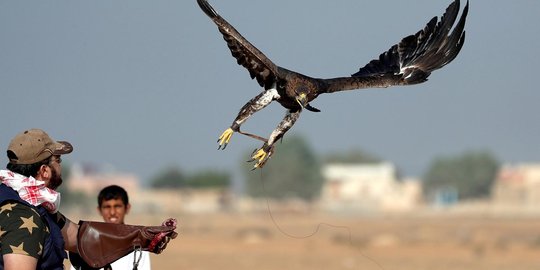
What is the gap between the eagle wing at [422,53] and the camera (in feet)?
26.7

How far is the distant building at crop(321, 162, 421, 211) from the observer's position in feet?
364

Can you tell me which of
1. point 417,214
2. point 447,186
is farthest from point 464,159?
point 417,214

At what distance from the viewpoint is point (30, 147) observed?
509cm

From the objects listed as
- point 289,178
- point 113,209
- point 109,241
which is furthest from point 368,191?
point 109,241

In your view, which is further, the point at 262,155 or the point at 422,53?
the point at 422,53

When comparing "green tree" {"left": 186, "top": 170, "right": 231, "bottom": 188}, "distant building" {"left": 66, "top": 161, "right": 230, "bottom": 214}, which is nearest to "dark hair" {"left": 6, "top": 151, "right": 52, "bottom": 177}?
"distant building" {"left": 66, "top": 161, "right": 230, "bottom": 214}

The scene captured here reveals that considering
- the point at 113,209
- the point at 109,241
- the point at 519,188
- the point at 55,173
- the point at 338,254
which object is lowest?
the point at 109,241

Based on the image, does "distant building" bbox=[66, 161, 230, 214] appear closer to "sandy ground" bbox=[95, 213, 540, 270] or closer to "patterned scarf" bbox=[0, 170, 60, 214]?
"sandy ground" bbox=[95, 213, 540, 270]

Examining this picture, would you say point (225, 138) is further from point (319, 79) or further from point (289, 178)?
point (289, 178)

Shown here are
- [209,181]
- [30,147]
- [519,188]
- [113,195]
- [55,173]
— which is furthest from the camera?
[209,181]

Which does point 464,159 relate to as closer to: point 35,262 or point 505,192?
point 505,192

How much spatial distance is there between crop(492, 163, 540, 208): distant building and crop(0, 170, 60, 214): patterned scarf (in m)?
97.0

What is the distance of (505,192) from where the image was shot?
115 metres

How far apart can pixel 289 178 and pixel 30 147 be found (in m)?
120
